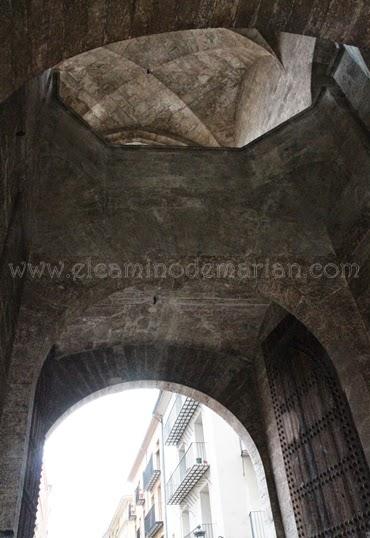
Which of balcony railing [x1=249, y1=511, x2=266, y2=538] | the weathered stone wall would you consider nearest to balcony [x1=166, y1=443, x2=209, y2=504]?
balcony railing [x1=249, y1=511, x2=266, y2=538]

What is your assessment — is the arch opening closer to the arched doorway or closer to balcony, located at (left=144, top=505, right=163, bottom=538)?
balcony, located at (left=144, top=505, right=163, bottom=538)

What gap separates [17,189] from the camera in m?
4.51

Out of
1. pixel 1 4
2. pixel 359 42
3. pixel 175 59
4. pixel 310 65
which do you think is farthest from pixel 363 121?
pixel 175 59

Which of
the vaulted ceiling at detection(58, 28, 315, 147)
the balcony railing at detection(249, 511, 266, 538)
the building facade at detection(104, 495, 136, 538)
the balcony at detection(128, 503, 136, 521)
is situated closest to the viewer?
the vaulted ceiling at detection(58, 28, 315, 147)

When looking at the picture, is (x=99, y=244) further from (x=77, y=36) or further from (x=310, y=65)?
(x=310, y=65)

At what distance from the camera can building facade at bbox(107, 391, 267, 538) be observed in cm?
1357

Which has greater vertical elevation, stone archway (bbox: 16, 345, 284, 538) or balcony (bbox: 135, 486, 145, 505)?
balcony (bbox: 135, 486, 145, 505)

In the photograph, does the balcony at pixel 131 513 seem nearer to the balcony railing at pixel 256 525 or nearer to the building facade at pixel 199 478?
the building facade at pixel 199 478

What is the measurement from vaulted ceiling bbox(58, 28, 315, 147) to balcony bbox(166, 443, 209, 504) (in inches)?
371

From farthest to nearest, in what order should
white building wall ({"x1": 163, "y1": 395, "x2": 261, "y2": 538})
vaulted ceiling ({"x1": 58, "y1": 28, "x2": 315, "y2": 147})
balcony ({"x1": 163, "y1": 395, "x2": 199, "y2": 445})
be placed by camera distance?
balcony ({"x1": 163, "y1": 395, "x2": 199, "y2": 445}) < white building wall ({"x1": 163, "y1": 395, "x2": 261, "y2": 538}) < vaulted ceiling ({"x1": 58, "y1": 28, "x2": 315, "y2": 147})

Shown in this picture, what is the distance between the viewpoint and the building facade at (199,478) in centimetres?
1357

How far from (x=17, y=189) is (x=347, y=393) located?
3.77 meters

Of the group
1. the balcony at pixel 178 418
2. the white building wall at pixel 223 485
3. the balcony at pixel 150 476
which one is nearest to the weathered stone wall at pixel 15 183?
the white building wall at pixel 223 485

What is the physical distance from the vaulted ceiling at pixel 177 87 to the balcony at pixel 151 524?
653 inches
